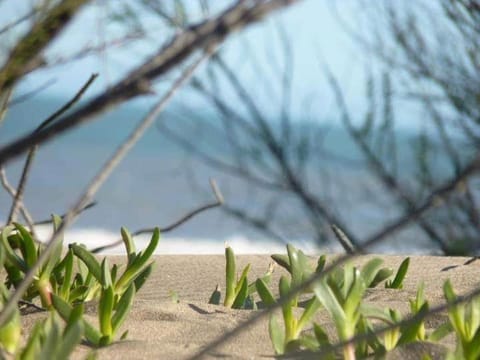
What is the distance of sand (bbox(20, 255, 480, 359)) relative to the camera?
1287 mm

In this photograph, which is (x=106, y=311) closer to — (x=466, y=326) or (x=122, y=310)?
(x=122, y=310)

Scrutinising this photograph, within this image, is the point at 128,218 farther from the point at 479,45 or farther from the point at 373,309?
the point at 373,309

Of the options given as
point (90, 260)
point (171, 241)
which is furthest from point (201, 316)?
point (171, 241)

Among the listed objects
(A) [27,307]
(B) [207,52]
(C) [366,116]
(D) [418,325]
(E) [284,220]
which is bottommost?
(E) [284,220]

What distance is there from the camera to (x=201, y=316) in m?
1.55

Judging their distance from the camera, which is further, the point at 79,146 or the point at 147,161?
the point at 79,146

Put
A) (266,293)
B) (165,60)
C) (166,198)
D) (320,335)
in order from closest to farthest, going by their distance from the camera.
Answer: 1. (165,60)
2. (320,335)
3. (266,293)
4. (166,198)

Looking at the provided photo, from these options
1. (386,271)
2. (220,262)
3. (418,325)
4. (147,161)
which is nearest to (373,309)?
(418,325)

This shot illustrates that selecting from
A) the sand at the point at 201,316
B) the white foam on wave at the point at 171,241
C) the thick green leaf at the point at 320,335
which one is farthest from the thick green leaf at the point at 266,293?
the white foam on wave at the point at 171,241

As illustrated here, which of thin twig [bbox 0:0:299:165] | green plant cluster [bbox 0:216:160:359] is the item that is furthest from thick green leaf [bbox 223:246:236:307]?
thin twig [bbox 0:0:299:165]

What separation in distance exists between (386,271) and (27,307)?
2.44 ft

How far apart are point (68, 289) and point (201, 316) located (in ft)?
0.90

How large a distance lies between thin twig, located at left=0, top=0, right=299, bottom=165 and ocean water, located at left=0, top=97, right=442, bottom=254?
2.81m

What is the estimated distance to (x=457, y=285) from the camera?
6.78 feet
